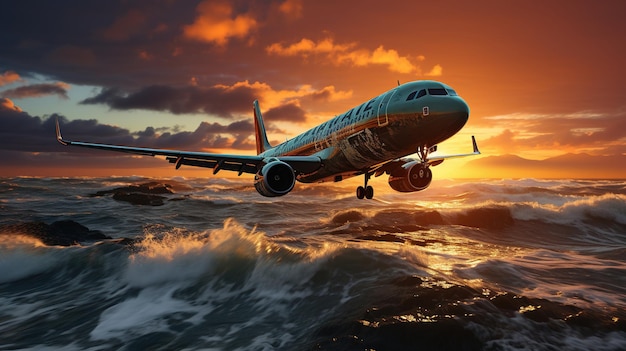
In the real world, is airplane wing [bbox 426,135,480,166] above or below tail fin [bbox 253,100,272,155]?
below

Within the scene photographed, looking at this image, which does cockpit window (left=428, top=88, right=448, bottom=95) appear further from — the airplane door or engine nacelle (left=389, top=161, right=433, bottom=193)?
engine nacelle (left=389, top=161, right=433, bottom=193)

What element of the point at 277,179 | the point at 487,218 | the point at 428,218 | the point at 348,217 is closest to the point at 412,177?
the point at 277,179

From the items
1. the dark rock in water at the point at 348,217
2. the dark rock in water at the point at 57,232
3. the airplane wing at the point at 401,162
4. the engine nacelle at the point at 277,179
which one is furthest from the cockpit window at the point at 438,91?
the dark rock in water at the point at 57,232

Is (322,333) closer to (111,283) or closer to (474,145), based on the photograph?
(111,283)

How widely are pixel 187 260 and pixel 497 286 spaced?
19208 mm

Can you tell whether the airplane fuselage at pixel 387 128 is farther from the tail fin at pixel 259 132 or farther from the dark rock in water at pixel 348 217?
the tail fin at pixel 259 132

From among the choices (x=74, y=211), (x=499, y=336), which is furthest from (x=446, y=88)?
(x=74, y=211)

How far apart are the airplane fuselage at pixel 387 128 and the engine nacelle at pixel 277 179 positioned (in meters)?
3.25

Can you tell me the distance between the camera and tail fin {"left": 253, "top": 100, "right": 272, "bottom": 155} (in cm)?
5407

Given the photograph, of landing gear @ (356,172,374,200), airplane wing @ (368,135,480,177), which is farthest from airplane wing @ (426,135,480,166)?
landing gear @ (356,172,374,200)

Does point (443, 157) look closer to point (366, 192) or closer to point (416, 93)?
point (366, 192)

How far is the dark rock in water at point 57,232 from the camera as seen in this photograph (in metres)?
33.7

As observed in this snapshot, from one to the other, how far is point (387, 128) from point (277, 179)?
26.1 ft

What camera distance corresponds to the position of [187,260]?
1025 inches
